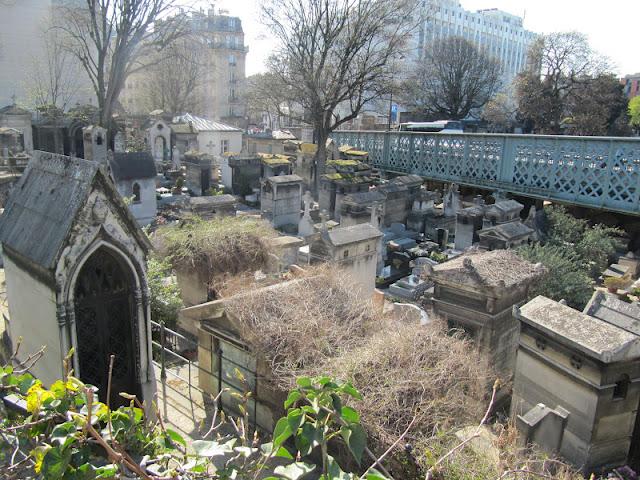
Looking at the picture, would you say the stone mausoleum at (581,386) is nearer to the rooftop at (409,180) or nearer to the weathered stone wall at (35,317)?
the weathered stone wall at (35,317)

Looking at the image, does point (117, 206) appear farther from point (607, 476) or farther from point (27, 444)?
point (607, 476)

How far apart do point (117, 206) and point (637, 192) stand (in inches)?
582

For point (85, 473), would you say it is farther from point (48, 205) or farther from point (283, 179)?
point (283, 179)

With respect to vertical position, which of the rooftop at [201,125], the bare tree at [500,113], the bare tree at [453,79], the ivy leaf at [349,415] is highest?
the bare tree at [453,79]

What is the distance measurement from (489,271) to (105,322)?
17.9 ft

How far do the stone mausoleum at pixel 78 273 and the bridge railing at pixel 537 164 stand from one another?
14.6 meters

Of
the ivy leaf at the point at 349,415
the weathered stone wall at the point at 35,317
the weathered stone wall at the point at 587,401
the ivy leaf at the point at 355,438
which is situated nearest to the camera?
the ivy leaf at the point at 355,438

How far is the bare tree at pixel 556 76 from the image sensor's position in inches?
1481

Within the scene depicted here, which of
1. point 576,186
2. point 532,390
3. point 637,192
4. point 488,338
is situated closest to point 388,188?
point 576,186

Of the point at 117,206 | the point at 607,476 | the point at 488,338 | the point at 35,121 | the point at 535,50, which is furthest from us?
the point at 535,50

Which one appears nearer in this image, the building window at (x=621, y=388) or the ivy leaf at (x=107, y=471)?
the ivy leaf at (x=107, y=471)

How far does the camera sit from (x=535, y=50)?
3903 centimetres

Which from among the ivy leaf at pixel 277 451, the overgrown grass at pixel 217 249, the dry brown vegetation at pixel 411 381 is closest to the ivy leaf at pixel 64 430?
the ivy leaf at pixel 277 451

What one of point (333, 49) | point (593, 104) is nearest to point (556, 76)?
point (593, 104)
